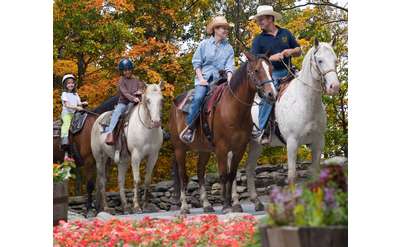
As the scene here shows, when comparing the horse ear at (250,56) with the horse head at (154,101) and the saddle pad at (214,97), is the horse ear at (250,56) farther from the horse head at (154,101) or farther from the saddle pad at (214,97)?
the horse head at (154,101)

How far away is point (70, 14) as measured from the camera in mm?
8664

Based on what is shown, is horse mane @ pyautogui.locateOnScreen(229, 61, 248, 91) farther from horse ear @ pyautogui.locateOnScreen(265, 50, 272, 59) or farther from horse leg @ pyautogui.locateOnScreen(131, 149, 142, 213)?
horse leg @ pyautogui.locateOnScreen(131, 149, 142, 213)

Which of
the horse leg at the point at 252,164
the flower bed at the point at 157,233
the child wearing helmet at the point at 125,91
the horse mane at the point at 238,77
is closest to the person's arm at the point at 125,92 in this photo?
the child wearing helmet at the point at 125,91

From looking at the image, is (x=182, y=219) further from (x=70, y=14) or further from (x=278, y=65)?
(x=70, y=14)

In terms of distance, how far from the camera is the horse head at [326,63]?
6.35 m

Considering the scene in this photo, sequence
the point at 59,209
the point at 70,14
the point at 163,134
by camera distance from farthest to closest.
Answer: the point at 163,134, the point at 70,14, the point at 59,209

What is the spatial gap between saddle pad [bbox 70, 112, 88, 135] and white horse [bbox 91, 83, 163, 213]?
222mm

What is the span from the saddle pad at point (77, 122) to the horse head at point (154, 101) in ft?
4.50

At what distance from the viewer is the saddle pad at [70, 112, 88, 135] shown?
10039mm

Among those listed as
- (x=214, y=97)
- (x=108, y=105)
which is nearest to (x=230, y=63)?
(x=214, y=97)
